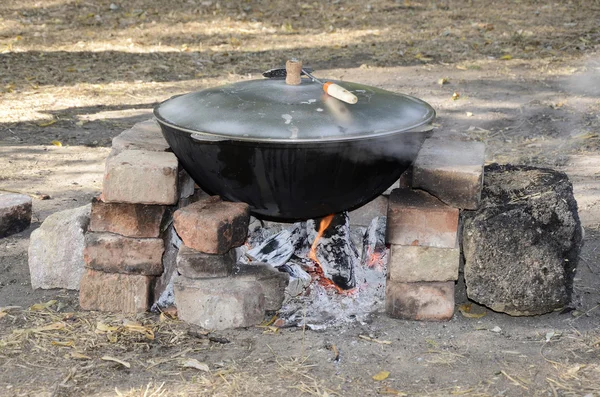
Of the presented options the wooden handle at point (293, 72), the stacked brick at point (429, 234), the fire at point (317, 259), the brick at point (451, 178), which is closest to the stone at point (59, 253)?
the fire at point (317, 259)

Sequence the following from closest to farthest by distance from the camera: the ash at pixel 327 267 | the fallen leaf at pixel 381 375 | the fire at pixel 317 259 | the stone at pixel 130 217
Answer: the fallen leaf at pixel 381 375
the stone at pixel 130 217
the ash at pixel 327 267
the fire at pixel 317 259

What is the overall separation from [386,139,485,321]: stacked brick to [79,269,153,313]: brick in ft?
3.40

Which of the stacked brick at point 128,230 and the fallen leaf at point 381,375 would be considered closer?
the fallen leaf at point 381,375

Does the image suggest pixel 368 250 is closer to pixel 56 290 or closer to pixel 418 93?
pixel 56 290

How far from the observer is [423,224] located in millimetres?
3141

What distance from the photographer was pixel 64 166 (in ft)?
17.0

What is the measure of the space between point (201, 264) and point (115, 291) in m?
0.43

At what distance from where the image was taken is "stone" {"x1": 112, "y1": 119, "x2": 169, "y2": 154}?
338cm

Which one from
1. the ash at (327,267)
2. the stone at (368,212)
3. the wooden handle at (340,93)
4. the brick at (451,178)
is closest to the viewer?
the wooden handle at (340,93)

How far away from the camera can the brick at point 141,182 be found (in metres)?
3.09

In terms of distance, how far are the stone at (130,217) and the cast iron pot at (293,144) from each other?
0.24 meters

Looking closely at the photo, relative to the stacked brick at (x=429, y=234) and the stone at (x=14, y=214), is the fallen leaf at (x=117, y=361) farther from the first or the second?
the stone at (x=14, y=214)

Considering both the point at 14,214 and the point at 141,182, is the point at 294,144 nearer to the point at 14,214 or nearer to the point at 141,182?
the point at 141,182

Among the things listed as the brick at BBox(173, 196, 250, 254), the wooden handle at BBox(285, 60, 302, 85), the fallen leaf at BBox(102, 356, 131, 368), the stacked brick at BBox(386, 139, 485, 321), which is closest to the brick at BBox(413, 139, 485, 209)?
the stacked brick at BBox(386, 139, 485, 321)
